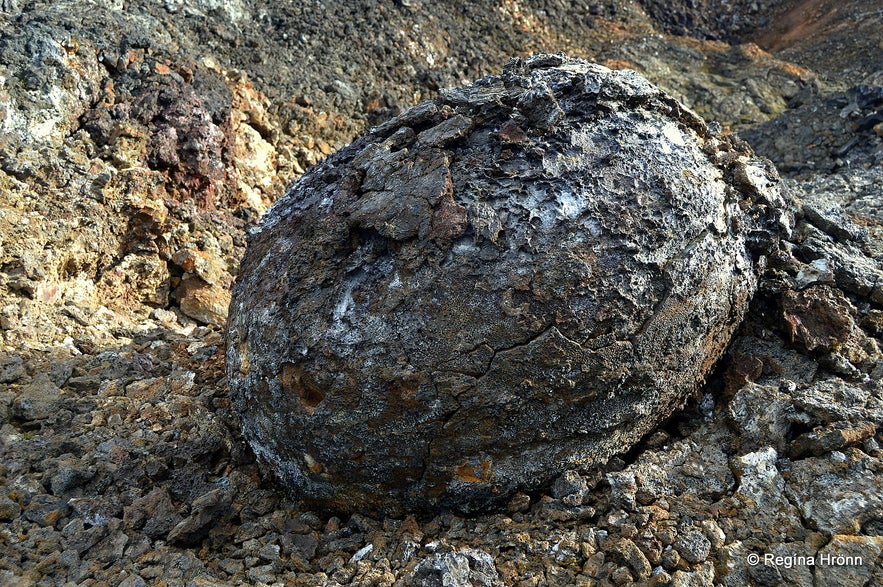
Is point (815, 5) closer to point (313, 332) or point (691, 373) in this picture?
point (691, 373)

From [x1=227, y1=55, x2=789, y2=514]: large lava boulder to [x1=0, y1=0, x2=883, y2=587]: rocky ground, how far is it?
0.71 ft

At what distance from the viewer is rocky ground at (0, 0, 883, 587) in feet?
7.57

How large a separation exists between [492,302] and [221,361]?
2.14 m

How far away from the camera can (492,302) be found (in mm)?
2422

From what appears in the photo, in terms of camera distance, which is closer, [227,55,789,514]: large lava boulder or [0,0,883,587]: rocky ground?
[0,0,883,587]: rocky ground

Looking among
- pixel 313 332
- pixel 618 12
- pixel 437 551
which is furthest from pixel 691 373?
pixel 618 12

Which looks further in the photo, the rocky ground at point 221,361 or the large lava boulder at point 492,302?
the large lava boulder at point 492,302

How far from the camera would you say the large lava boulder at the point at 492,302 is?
2441mm

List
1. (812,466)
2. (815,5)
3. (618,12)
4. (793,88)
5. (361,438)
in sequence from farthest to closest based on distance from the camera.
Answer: (815,5)
(618,12)
(793,88)
(361,438)
(812,466)

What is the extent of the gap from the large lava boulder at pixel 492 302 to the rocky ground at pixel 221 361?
22 centimetres

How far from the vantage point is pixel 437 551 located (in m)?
2.42

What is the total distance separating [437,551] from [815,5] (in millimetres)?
14594

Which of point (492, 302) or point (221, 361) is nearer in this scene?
point (492, 302)

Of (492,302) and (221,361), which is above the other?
(492,302)
